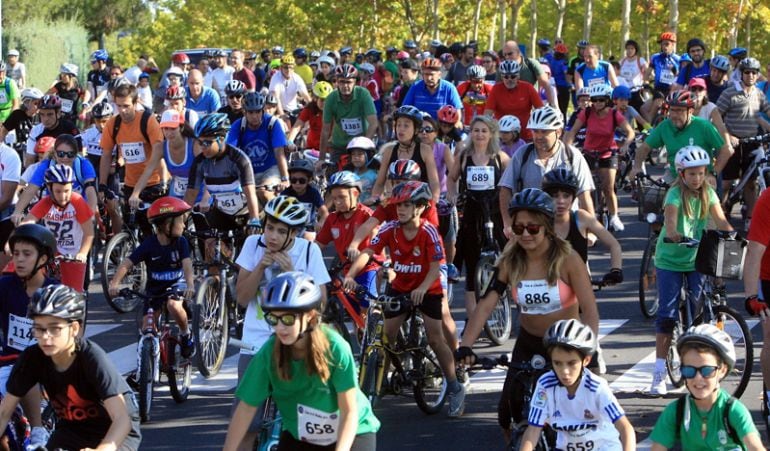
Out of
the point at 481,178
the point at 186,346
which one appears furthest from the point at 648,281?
the point at 186,346

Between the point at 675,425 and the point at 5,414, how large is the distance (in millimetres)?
2938

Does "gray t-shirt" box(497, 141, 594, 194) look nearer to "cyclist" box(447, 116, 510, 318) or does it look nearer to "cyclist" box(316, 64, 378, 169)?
"cyclist" box(447, 116, 510, 318)

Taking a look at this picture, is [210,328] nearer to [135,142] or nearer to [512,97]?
[135,142]

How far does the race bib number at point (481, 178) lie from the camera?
43.6ft

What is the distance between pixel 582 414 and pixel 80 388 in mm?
2253

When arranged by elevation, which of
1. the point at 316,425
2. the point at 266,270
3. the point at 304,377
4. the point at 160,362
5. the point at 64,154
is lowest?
the point at 160,362

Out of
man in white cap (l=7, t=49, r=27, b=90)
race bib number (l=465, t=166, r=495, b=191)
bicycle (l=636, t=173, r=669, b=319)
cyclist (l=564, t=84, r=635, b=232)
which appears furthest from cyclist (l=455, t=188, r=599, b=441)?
man in white cap (l=7, t=49, r=27, b=90)

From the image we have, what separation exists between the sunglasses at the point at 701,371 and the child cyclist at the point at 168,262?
5.26 metres

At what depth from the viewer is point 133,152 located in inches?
591

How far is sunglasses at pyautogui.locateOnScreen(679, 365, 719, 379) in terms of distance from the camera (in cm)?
639

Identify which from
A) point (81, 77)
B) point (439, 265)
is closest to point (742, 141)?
point (439, 265)

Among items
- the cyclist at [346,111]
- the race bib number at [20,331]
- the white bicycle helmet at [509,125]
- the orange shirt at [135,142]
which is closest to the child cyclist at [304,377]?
the race bib number at [20,331]

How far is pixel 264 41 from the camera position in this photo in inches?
2773

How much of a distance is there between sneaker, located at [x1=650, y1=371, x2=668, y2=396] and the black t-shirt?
4929 millimetres
